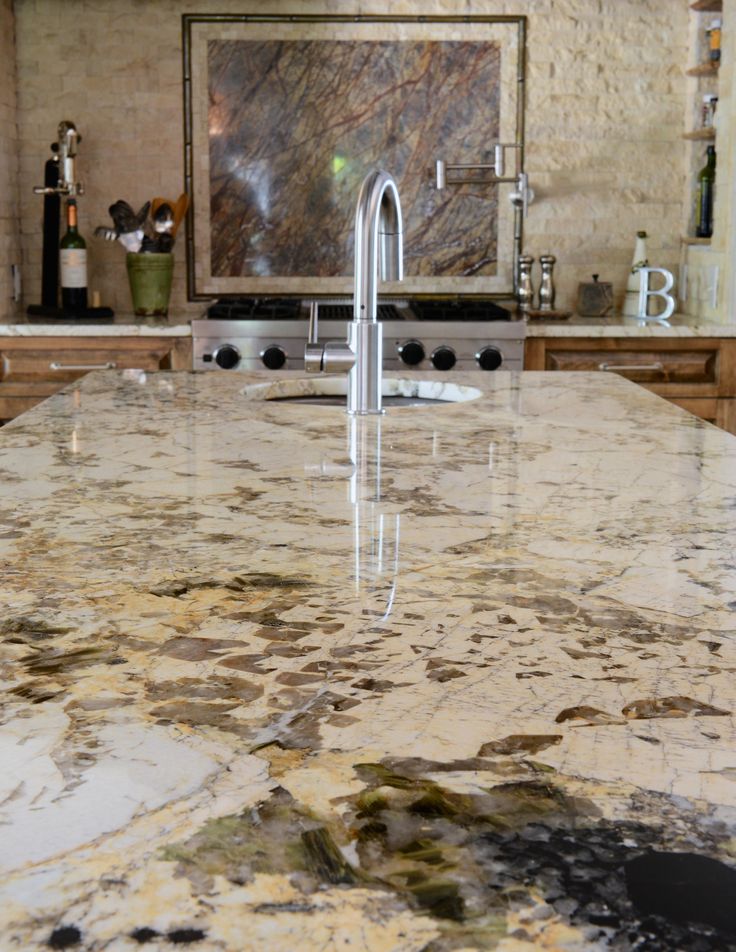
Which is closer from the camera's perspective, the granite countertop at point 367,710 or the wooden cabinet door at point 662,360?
the granite countertop at point 367,710

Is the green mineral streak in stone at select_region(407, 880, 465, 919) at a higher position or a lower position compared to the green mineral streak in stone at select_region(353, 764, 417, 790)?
lower

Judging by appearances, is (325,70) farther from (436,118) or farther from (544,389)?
(544,389)

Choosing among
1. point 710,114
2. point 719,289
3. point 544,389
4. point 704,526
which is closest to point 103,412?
point 544,389

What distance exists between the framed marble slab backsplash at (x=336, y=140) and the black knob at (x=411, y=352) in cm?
83

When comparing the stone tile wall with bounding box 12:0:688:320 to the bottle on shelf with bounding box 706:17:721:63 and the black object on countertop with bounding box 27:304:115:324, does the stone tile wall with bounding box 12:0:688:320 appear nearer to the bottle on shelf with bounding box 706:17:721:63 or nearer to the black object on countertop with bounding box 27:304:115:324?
the bottle on shelf with bounding box 706:17:721:63

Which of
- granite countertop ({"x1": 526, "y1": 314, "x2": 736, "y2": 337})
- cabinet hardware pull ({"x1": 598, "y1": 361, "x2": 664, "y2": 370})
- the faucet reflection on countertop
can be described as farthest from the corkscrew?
the faucet reflection on countertop

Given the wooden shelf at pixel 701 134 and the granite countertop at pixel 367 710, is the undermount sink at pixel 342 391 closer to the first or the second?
the granite countertop at pixel 367 710

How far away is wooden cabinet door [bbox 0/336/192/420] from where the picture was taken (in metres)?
4.29

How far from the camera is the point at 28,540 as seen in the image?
48.8 inches

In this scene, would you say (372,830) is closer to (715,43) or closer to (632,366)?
(632,366)

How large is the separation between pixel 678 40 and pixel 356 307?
330 centimetres

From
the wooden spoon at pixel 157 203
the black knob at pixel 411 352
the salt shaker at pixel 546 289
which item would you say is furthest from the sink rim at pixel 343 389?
the wooden spoon at pixel 157 203

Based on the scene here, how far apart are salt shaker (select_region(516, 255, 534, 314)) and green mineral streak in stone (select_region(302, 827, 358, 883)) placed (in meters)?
4.25

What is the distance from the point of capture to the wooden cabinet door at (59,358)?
4293 mm
